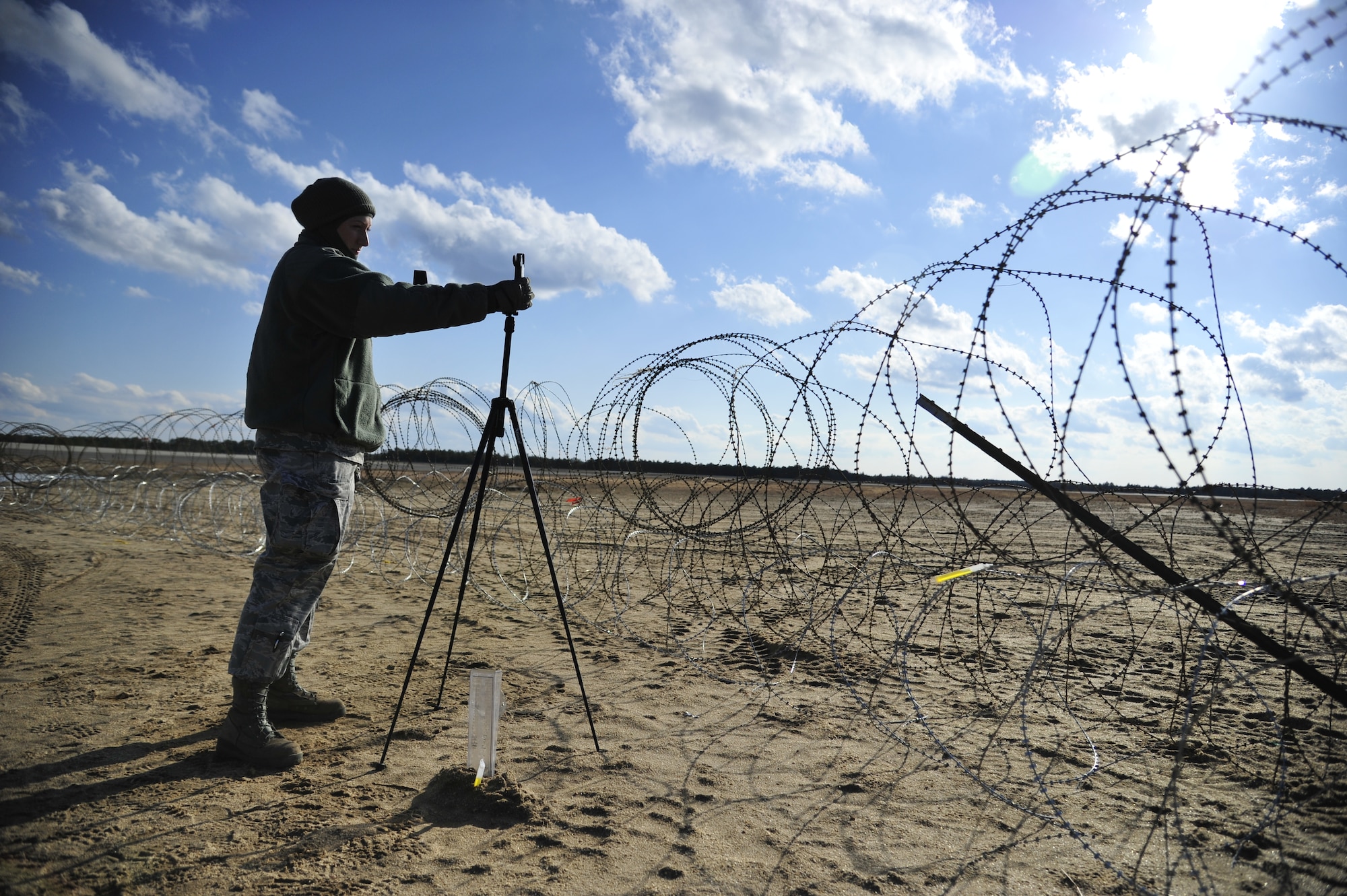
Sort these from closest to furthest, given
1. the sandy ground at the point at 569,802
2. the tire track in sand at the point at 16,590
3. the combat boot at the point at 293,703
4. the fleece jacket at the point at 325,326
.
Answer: the sandy ground at the point at 569,802
the fleece jacket at the point at 325,326
the combat boot at the point at 293,703
the tire track in sand at the point at 16,590

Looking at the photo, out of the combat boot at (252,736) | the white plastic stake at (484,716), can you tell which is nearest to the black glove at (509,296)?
the white plastic stake at (484,716)

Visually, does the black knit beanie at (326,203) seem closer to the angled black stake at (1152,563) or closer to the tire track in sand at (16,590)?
the angled black stake at (1152,563)

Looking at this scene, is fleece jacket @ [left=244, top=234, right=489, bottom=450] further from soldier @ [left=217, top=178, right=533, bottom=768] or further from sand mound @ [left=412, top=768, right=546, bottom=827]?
sand mound @ [left=412, top=768, right=546, bottom=827]

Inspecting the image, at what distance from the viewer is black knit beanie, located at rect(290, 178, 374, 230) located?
351 centimetres

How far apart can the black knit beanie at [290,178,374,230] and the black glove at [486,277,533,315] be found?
0.98 metres

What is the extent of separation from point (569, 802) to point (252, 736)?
4.77 feet

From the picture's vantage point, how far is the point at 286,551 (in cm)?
328

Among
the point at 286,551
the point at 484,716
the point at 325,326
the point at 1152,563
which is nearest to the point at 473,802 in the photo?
the point at 484,716

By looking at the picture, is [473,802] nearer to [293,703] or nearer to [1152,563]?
[293,703]

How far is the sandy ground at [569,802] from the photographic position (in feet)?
8.27

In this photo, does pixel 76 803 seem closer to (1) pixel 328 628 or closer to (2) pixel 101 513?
(1) pixel 328 628

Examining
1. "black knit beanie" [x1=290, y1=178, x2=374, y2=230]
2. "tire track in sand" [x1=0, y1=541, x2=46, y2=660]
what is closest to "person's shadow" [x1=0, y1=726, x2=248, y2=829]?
"tire track in sand" [x1=0, y1=541, x2=46, y2=660]

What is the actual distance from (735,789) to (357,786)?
1630mm

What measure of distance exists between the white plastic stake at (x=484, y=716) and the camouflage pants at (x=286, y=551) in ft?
3.22
